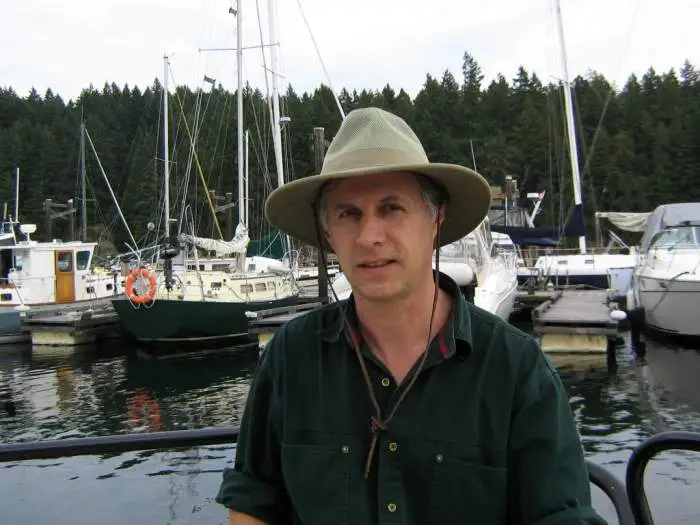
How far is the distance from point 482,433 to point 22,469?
8478 mm

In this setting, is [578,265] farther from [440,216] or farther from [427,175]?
[427,175]

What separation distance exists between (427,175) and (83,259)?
86.2 ft

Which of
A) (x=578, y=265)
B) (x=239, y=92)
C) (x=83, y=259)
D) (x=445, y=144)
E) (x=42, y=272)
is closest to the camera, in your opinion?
(x=239, y=92)

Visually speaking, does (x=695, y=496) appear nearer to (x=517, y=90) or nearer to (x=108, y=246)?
(x=108, y=246)

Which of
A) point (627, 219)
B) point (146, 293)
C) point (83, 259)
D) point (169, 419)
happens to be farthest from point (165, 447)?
point (627, 219)

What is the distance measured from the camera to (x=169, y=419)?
11250 millimetres

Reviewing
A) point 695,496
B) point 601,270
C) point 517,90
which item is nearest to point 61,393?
point 695,496

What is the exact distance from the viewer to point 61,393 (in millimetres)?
13742

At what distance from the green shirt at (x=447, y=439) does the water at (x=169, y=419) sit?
4.44 meters

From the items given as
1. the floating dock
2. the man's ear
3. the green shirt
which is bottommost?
the floating dock

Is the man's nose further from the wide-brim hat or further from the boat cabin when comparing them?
the boat cabin

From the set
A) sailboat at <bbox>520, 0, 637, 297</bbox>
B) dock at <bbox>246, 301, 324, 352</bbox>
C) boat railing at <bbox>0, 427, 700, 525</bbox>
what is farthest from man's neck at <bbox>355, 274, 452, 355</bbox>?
sailboat at <bbox>520, 0, 637, 297</bbox>

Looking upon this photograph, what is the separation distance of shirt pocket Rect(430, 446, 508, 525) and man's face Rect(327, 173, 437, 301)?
0.41 m

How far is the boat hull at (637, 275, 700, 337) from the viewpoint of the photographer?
15242mm
